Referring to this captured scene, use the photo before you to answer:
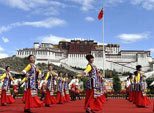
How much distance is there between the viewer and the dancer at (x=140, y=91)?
8.56 m

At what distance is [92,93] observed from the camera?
20.7 ft

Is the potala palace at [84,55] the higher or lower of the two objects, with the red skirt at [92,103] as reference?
higher

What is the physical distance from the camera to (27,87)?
6914mm

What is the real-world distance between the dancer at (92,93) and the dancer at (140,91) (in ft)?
9.14

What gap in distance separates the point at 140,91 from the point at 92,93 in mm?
3201

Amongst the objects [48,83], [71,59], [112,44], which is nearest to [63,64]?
[71,59]

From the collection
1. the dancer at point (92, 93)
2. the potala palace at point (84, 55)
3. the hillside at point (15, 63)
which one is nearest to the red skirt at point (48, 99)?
the dancer at point (92, 93)

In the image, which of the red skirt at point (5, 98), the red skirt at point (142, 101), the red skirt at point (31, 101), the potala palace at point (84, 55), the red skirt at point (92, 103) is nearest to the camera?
the red skirt at point (92, 103)

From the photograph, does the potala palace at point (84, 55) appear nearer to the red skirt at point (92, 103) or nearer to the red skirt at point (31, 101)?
the red skirt at point (31, 101)

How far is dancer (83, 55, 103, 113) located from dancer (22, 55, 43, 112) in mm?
1458

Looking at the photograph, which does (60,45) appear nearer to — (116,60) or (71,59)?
(71,59)

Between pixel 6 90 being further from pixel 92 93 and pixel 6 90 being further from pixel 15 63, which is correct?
pixel 15 63

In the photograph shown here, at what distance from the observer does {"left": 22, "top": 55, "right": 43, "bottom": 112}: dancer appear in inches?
263

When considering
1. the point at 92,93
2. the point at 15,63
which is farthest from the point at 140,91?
the point at 15,63
